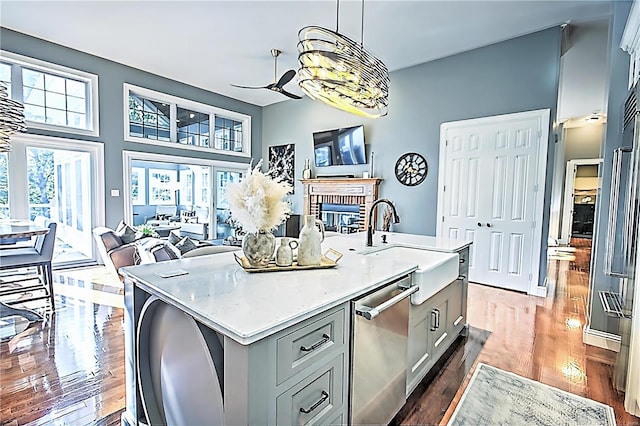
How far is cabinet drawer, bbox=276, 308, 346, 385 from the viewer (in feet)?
3.41

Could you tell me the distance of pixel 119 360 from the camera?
242 centimetres

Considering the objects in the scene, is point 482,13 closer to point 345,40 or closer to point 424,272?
point 345,40

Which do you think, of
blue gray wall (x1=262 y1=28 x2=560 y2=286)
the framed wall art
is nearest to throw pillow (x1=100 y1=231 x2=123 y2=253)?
the framed wall art

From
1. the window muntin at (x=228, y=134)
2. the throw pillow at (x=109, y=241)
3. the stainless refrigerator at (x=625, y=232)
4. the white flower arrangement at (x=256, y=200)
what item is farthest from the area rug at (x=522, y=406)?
the window muntin at (x=228, y=134)

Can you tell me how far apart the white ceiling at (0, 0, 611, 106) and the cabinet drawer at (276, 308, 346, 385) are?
3.72 m

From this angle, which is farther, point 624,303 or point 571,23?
point 571,23

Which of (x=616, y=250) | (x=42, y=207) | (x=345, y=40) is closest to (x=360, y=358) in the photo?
(x=345, y=40)

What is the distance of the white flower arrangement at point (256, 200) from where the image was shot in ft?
4.83

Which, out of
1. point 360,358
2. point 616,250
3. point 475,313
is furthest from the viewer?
point 475,313

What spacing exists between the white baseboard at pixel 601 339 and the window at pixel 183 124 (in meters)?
6.86

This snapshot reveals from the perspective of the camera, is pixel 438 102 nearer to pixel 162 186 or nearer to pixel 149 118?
pixel 149 118

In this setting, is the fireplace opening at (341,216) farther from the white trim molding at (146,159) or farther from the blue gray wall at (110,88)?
the blue gray wall at (110,88)

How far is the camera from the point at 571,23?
157 inches

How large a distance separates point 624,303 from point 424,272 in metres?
1.50
